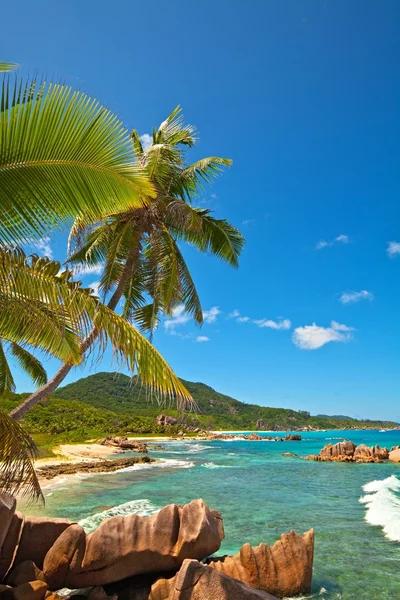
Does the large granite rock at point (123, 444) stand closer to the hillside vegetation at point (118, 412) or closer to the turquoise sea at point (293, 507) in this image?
the hillside vegetation at point (118, 412)

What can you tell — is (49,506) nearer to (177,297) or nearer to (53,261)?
(177,297)

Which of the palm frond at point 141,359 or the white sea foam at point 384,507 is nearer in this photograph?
the palm frond at point 141,359

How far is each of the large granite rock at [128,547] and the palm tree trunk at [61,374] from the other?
7.40ft

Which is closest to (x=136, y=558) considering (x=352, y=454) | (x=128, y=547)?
(x=128, y=547)

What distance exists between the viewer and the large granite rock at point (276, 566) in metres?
7.29

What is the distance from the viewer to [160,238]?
11289mm

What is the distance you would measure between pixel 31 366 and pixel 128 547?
25.3 ft

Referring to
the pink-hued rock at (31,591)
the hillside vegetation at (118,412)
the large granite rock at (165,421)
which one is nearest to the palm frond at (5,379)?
the hillside vegetation at (118,412)

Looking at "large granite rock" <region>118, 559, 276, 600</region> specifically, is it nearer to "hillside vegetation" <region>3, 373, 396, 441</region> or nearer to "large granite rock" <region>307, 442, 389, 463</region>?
"hillside vegetation" <region>3, 373, 396, 441</region>

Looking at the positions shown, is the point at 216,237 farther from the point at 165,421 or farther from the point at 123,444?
the point at 165,421

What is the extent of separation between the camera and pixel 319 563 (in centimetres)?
989

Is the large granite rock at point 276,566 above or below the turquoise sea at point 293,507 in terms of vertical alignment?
above

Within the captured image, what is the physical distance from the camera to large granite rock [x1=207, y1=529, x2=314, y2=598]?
729cm

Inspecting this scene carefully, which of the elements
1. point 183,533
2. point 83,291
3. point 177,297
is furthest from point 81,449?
point 83,291
